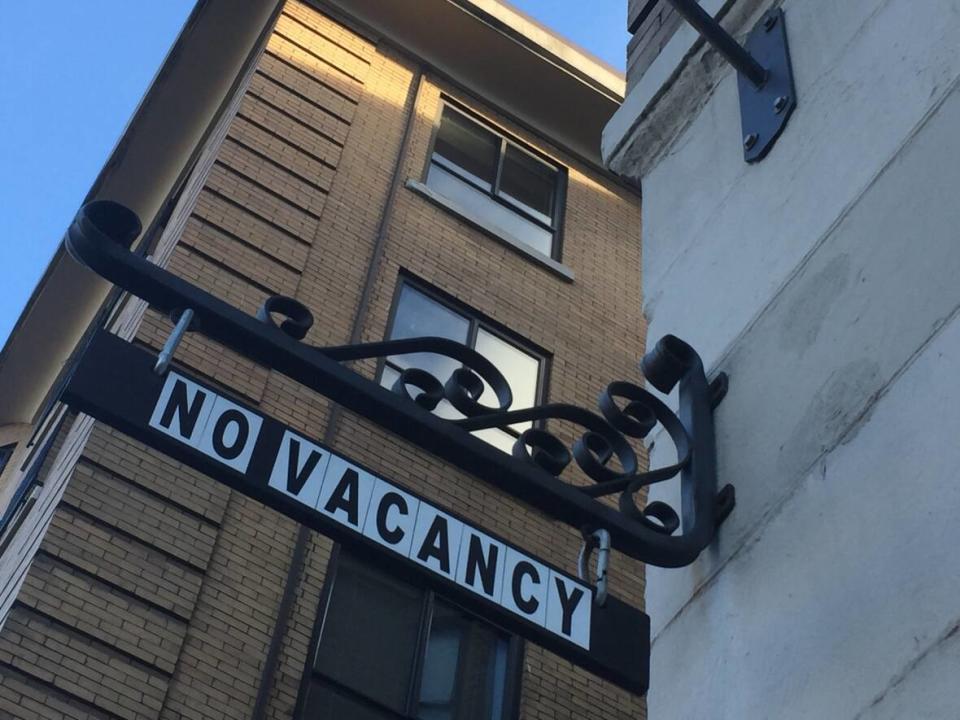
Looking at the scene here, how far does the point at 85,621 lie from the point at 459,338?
18.2ft

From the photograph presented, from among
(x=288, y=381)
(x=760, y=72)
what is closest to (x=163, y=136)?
(x=288, y=381)

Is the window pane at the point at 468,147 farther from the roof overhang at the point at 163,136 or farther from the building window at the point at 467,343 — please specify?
the building window at the point at 467,343

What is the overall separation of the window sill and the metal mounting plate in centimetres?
872

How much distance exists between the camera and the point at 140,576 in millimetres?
8781

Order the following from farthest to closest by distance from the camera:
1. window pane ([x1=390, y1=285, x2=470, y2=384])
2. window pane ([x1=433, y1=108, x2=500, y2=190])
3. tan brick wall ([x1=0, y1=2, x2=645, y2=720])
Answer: window pane ([x1=433, y1=108, x2=500, y2=190])
window pane ([x1=390, y1=285, x2=470, y2=384])
tan brick wall ([x1=0, y1=2, x2=645, y2=720])

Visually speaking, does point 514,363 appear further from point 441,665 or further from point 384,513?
point 384,513

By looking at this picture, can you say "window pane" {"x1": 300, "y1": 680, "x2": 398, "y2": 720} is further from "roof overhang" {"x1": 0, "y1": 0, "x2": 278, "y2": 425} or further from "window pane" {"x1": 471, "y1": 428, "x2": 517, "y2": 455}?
"roof overhang" {"x1": 0, "y1": 0, "x2": 278, "y2": 425}

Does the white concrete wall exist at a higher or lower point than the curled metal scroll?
higher

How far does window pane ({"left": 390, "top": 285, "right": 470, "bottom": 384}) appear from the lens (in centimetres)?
1267

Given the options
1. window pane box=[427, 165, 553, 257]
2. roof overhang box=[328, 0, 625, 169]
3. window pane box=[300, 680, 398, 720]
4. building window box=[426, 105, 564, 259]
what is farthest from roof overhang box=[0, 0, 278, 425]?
window pane box=[300, 680, 398, 720]

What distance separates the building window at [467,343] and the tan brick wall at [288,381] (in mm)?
182

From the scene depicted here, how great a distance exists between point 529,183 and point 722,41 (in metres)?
11.2

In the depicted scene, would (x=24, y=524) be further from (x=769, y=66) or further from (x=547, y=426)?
(x=769, y=66)

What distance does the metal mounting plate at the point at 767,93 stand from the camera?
512 cm
